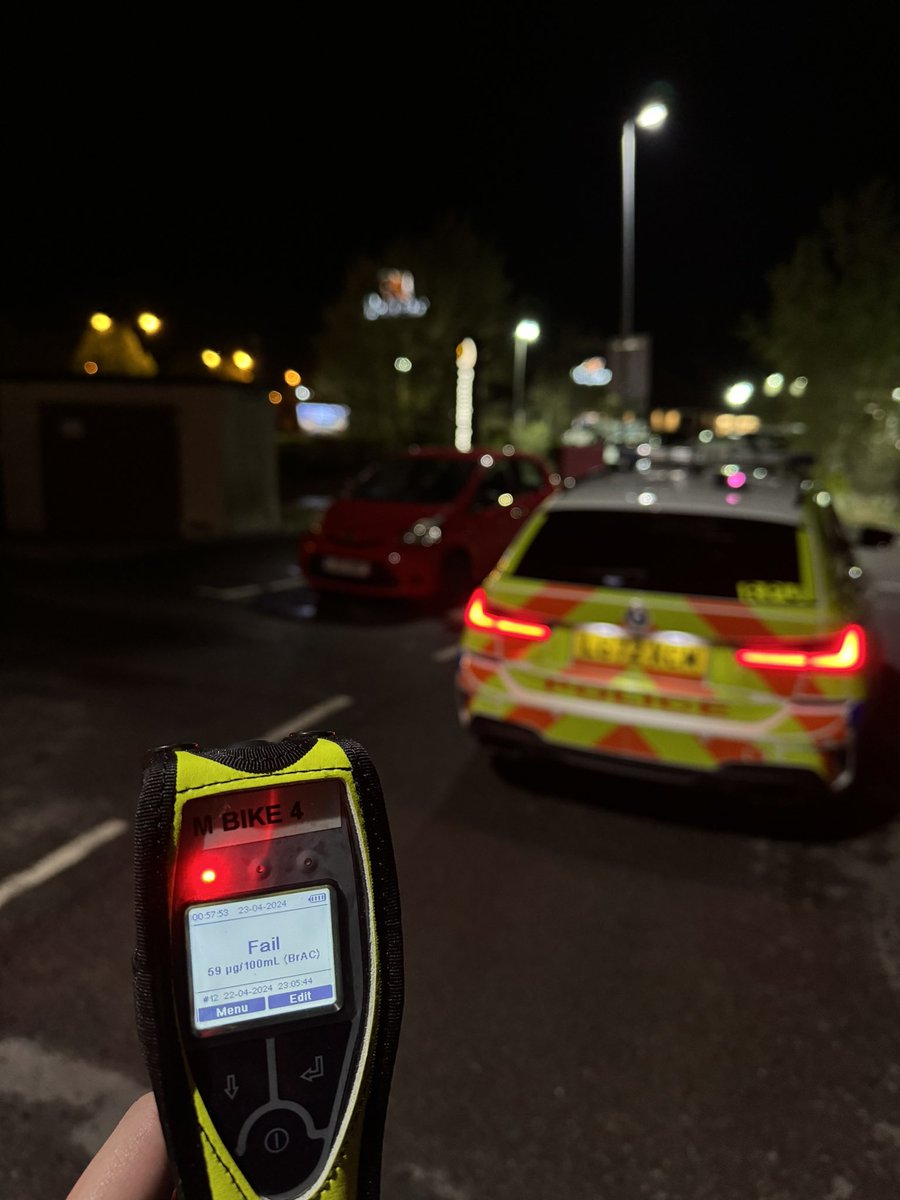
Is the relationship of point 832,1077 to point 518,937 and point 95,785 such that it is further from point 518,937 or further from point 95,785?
point 95,785

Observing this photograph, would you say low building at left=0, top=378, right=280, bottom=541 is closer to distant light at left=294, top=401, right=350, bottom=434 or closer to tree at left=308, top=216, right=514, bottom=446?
tree at left=308, top=216, right=514, bottom=446

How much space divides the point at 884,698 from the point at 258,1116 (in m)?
6.54

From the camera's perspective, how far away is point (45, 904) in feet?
11.9

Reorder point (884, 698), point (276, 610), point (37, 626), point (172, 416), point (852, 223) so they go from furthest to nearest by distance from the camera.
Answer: point (852, 223) < point (172, 416) < point (276, 610) < point (37, 626) < point (884, 698)

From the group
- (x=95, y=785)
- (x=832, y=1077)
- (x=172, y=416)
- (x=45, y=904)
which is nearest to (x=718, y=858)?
(x=832, y=1077)

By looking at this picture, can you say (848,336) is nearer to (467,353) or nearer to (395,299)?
(467,353)

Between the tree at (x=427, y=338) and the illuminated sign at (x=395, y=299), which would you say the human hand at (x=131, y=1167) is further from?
the illuminated sign at (x=395, y=299)

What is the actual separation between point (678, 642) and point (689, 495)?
1.02 metres

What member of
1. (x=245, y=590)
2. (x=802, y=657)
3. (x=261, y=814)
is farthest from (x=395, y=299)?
(x=261, y=814)

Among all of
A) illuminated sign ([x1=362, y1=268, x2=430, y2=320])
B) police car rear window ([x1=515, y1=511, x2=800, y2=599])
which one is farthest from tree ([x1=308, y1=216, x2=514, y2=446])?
police car rear window ([x1=515, y1=511, x2=800, y2=599])

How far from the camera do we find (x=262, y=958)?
110cm

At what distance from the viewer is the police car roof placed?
14.4 ft

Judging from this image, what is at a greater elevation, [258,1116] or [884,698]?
[258,1116]

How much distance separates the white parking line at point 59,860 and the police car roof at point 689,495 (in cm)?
268
